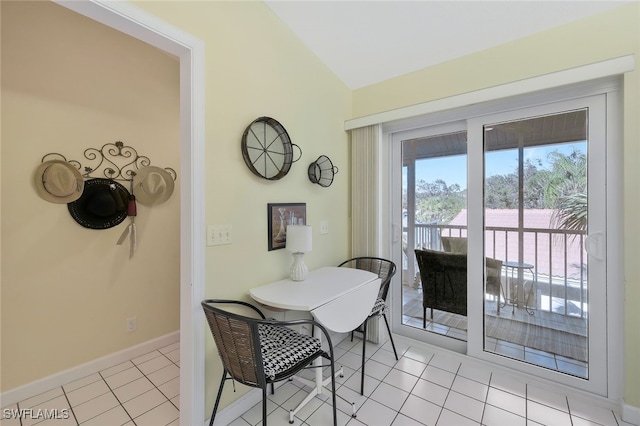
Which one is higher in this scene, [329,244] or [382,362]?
[329,244]

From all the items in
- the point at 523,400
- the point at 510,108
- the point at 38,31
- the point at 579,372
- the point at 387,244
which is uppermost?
the point at 38,31

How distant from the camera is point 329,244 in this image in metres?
2.53

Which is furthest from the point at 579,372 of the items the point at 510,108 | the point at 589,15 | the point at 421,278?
the point at 589,15

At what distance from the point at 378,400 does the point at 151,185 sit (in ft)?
8.02

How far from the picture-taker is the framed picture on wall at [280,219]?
191 centimetres

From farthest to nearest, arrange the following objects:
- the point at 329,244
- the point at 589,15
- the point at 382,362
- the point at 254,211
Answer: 1. the point at 329,244
2. the point at 382,362
3. the point at 254,211
4. the point at 589,15

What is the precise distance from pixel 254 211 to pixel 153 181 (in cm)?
116

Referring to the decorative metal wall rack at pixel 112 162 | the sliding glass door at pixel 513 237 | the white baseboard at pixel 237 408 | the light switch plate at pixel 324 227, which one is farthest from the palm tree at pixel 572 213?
the decorative metal wall rack at pixel 112 162

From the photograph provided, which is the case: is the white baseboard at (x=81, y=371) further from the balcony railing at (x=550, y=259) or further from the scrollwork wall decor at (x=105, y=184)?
the balcony railing at (x=550, y=259)

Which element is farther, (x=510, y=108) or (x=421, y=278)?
(x=421, y=278)

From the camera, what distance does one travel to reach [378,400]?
69.7 inches

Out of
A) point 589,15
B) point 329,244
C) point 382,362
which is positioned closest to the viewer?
point 589,15

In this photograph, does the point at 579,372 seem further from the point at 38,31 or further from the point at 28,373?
the point at 38,31

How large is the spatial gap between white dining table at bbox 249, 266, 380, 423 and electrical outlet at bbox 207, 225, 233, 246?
1.24 feet
